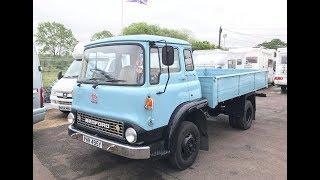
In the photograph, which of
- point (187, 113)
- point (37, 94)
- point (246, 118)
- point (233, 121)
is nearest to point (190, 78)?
point (187, 113)

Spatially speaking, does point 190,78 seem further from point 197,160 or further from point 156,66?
point 197,160

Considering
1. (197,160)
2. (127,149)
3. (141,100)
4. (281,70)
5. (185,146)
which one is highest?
(281,70)

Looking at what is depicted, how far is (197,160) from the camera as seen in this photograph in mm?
5523

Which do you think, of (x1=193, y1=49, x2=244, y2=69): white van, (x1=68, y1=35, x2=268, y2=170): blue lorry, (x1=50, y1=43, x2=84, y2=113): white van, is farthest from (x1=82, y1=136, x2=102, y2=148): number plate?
(x1=193, y1=49, x2=244, y2=69): white van

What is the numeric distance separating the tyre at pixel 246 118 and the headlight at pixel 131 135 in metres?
4.08

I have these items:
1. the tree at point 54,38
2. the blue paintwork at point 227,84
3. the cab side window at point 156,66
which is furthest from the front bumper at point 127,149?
the tree at point 54,38

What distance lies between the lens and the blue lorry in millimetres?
4305

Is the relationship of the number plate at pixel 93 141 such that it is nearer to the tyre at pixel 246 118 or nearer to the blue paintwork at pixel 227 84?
the blue paintwork at pixel 227 84

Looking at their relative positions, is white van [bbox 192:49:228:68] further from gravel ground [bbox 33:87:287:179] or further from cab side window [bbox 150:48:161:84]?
cab side window [bbox 150:48:161:84]

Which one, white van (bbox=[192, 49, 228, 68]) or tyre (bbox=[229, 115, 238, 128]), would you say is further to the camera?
white van (bbox=[192, 49, 228, 68])

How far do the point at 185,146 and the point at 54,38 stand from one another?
42.2m
